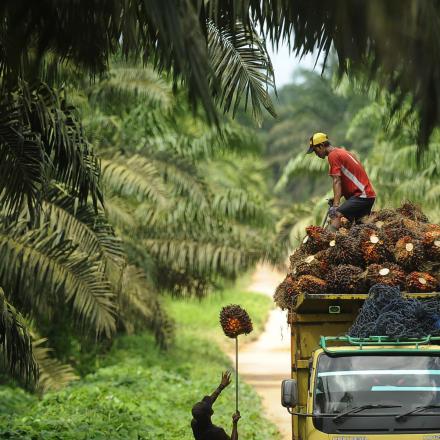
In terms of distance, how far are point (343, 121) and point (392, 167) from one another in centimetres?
4658

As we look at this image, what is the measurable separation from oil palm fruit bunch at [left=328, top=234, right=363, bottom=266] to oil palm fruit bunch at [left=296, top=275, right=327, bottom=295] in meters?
0.42

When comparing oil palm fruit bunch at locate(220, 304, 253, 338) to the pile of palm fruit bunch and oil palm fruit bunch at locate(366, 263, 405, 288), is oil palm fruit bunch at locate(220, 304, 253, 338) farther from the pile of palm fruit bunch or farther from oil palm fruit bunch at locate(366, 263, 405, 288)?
oil palm fruit bunch at locate(366, 263, 405, 288)

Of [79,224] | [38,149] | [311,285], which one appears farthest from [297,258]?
[79,224]

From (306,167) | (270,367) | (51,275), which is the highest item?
(306,167)

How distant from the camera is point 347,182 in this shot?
13.4 m

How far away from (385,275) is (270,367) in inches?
815

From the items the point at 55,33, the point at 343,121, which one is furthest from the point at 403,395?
the point at 343,121

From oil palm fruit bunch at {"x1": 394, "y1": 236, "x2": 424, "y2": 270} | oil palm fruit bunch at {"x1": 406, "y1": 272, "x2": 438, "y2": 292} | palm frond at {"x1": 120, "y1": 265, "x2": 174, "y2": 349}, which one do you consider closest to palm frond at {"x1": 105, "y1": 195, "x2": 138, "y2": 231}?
palm frond at {"x1": 120, "y1": 265, "x2": 174, "y2": 349}

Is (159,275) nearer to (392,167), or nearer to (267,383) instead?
(267,383)

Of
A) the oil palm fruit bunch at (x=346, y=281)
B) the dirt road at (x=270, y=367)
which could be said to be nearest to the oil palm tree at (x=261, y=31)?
the oil palm fruit bunch at (x=346, y=281)

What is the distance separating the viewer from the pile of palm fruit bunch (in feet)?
36.4

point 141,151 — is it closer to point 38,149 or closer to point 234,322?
point 38,149

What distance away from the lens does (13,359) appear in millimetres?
12078

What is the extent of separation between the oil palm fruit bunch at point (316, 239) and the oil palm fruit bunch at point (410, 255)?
809 mm
